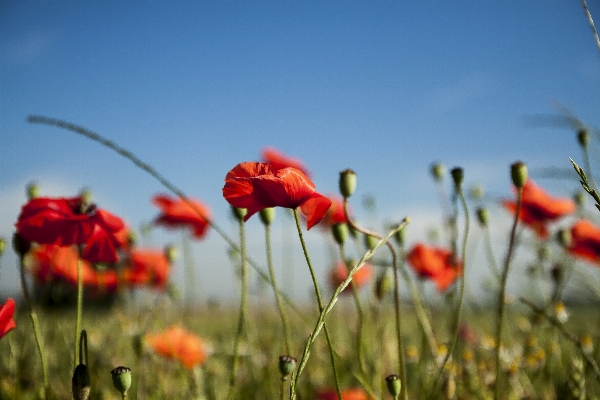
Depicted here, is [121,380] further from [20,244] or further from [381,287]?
[381,287]

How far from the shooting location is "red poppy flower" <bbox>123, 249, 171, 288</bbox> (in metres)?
2.29

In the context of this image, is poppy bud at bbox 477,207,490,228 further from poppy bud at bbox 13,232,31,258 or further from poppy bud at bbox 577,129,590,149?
poppy bud at bbox 13,232,31,258

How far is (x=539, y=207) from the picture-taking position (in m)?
1.82

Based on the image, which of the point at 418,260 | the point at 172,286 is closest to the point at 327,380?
the point at 418,260

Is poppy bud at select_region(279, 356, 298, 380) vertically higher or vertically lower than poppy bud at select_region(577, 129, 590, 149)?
lower

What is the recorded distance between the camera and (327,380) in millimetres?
2262

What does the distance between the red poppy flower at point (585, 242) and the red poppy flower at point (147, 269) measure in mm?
1670

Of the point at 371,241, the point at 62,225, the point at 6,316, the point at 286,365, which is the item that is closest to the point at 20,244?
the point at 62,225

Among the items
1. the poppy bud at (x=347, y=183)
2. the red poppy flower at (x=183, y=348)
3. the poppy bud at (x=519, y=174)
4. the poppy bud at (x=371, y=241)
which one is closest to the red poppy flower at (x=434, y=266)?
the poppy bud at (x=371, y=241)


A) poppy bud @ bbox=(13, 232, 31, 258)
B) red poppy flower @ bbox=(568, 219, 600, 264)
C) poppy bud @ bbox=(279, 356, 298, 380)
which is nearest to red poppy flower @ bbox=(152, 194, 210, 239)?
poppy bud @ bbox=(13, 232, 31, 258)

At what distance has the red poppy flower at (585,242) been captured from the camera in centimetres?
189

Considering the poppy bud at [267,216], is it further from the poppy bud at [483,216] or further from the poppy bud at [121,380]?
the poppy bud at [483,216]

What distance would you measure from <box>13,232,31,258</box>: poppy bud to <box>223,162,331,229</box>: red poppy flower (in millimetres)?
526

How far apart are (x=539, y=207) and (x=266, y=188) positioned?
1.28 m
